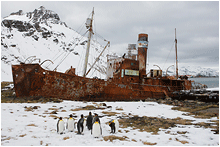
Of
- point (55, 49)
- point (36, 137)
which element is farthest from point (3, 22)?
point (36, 137)

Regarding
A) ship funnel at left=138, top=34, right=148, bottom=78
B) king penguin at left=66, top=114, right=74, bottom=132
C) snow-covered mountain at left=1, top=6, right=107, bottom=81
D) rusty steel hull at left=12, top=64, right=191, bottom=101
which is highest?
snow-covered mountain at left=1, top=6, right=107, bottom=81

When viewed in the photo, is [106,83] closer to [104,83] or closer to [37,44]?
[104,83]

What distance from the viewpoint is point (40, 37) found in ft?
363

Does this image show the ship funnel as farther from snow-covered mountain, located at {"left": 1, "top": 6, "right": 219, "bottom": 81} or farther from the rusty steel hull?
snow-covered mountain, located at {"left": 1, "top": 6, "right": 219, "bottom": 81}

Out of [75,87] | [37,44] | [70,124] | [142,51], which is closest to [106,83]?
[75,87]

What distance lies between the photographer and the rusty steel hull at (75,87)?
48.0ft

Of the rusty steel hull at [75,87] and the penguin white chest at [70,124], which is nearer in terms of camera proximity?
the penguin white chest at [70,124]

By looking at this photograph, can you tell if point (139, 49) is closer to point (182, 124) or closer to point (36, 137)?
point (182, 124)

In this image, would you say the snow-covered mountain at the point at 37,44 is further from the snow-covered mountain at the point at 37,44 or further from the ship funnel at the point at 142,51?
the ship funnel at the point at 142,51

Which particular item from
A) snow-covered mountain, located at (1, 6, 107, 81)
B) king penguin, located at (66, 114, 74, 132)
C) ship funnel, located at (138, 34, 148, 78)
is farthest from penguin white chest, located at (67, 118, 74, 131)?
snow-covered mountain, located at (1, 6, 107, 81)

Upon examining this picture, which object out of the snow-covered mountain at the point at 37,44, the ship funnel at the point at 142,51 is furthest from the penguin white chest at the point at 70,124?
the snow-covered mountain at the point at 37,44

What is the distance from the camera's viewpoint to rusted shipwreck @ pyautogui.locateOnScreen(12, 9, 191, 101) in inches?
577

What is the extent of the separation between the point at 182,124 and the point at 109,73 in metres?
13.9

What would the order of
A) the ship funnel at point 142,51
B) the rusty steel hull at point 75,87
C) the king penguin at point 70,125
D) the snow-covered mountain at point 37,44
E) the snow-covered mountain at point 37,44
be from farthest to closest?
the snow-covered mountain at point 37,44 < the snow-covered mountain at point 37,44 < the ship funnel at point 142,51 < the rusty steel hull at point 75,87 < the king penguin at point 70,125
